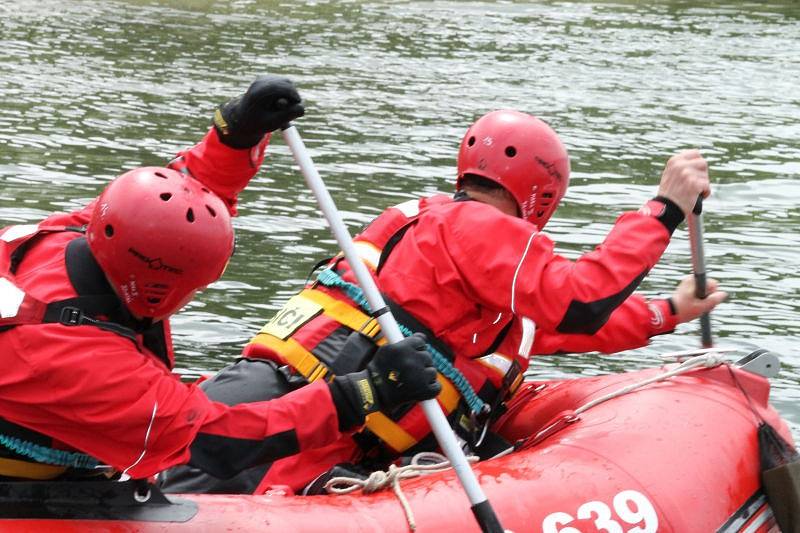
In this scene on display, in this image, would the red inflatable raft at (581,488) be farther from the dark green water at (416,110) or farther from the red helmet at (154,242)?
the dark green water at (416,110)

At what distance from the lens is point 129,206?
393cm

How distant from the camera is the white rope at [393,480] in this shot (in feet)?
14.8

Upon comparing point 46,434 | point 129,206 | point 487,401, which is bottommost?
point 487,401

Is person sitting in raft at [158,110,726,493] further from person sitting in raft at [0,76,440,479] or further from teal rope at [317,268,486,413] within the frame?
person sitting in raft at [0,76,440,479]

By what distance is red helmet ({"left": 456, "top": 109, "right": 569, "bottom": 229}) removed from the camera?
17.0 ft

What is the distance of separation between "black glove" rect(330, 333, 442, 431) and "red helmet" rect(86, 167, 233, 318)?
57 cm

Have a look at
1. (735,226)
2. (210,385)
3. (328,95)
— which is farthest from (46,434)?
(328,95)

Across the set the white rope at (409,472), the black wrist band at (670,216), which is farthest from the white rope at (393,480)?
Result: the black wrist band at (670,216)

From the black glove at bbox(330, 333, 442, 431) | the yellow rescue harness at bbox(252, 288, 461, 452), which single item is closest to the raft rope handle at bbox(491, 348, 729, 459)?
the yellow rescue harness at bbox(252, 288, 461, 452)

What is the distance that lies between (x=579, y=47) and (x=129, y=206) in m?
16.5

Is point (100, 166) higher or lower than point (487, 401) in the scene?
lower

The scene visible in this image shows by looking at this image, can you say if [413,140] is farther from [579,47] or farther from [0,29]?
[0,29]

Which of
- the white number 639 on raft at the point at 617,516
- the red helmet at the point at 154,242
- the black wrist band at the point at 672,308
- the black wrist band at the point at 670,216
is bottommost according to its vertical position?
the white number 639 on raft at the point at 617,516

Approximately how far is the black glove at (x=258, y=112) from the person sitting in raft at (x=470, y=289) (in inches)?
24.8
